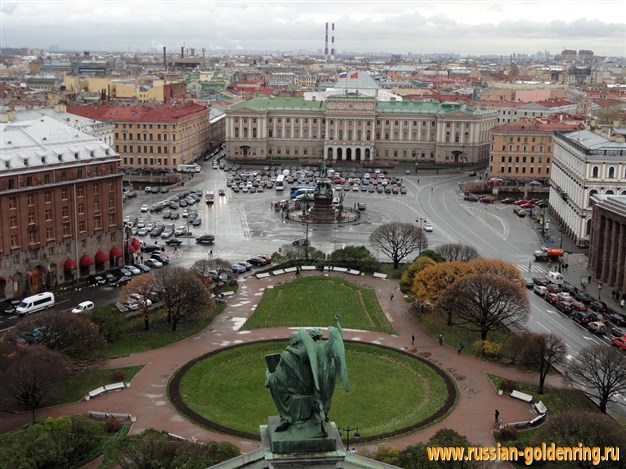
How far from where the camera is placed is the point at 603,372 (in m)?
46.6

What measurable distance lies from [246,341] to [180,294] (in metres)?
6.32

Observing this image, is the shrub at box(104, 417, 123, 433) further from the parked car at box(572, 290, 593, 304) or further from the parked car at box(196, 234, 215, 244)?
the parked car at box(196, 234, 215, 244)

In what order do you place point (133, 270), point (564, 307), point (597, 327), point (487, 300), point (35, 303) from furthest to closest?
1. point (133, 270)
2. point (564, 307)
3. point (35, 303)
4. point (597, 327)
5. point (487, 300)

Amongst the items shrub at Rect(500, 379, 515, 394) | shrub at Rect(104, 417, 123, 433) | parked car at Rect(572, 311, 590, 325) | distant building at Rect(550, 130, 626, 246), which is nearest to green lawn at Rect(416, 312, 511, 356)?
shrub at Rect(500, 379, 515, 394)

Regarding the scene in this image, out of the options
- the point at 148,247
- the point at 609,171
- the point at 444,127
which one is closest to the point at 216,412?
the point at 148,247

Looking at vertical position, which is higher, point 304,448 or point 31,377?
point 304,448

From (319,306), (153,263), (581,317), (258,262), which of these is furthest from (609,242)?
(153,263)

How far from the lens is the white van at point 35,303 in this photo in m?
66.0

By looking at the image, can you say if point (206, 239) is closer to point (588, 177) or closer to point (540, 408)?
point (588, 177)

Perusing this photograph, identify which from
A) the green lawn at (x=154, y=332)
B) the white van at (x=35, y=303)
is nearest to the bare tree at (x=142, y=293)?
the green lawn at (x=154, y=332)

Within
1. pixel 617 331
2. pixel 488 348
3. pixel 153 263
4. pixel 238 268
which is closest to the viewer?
pixel 488 348

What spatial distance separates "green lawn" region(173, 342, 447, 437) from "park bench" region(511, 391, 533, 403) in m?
4.13

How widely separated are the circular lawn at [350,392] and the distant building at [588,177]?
46.5 metres

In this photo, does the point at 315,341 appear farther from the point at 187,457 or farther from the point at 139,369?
the point at 139,369
